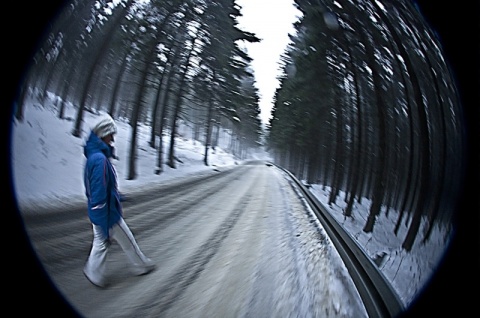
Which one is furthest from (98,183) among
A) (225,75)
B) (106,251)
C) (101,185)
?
(225,75)

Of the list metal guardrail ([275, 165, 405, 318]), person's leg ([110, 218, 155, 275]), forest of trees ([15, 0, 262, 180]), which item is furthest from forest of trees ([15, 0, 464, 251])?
metal guardrail ([275, 165, 405, 318])

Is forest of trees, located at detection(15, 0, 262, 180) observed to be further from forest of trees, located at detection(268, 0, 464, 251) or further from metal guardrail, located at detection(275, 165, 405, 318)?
metal guardrail, located at detection(275, 165, 405, 318)

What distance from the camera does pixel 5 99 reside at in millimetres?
1239

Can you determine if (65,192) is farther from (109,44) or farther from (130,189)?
(109,44)

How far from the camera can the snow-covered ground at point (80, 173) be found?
1.05 m

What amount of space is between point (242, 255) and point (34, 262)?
1520 millimetres

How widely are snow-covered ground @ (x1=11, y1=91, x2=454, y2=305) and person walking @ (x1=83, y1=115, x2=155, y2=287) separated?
0.14 feet

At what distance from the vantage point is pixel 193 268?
1852 millimetres

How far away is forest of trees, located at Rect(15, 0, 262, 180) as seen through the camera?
1247 mm

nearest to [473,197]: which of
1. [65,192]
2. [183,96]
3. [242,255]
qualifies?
[242,255]

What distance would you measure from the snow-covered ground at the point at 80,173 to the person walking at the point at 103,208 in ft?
0.14

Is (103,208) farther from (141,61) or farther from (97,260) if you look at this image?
(141,61)

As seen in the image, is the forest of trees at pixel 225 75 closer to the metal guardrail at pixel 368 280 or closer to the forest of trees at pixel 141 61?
the forest of trees at pixel 141 61

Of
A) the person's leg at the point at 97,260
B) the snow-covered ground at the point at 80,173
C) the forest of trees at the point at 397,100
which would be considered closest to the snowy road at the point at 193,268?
the person's leg at the point at 97,260
